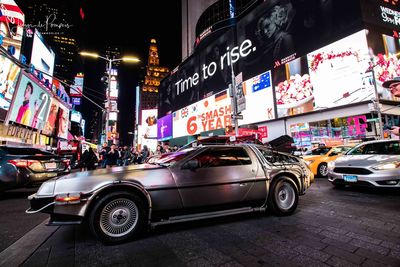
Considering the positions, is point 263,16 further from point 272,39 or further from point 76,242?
point 76,242

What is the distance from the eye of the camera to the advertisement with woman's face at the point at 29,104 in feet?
63.1

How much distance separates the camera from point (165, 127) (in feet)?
161

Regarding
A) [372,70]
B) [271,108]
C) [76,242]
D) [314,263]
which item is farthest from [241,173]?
[271,108]

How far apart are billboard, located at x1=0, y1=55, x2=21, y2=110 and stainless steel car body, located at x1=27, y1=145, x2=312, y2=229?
2199cm

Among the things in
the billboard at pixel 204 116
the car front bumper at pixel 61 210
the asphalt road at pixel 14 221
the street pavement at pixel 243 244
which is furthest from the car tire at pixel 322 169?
the billboard at pixel 204 116

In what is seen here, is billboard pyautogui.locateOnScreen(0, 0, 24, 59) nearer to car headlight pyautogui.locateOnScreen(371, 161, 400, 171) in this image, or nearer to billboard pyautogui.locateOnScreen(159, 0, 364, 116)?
billboard pyautogui.locateOnScreen(159, 0, 364, 116)

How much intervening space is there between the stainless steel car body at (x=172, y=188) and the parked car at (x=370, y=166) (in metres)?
2.98

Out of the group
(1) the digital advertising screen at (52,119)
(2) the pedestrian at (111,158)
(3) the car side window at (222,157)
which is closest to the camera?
(3) the car side window at (222,157)

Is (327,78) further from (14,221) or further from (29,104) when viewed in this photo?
(29,104)

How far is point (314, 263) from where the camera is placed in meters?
2.35

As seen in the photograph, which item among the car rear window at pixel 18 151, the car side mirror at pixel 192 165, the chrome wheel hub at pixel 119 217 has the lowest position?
the chrome wheel hub at pixel 119 217

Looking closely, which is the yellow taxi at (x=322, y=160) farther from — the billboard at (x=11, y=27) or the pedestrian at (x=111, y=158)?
the billboard at (x=11, y=27)

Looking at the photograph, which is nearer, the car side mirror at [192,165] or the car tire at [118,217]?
the car tire at [118,217]

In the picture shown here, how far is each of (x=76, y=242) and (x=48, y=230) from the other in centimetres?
109
